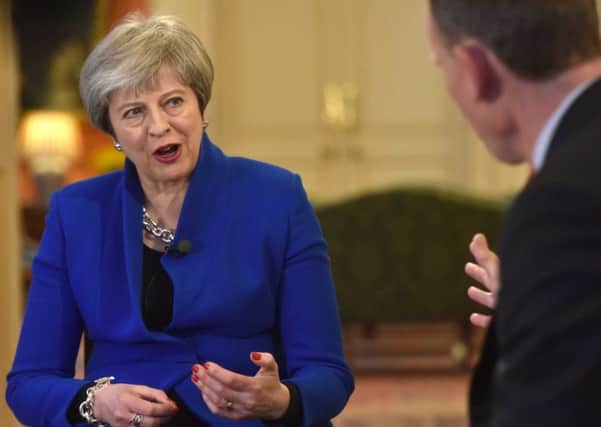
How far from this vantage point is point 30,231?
832 cm

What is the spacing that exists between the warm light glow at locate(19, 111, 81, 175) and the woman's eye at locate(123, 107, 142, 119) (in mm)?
7108

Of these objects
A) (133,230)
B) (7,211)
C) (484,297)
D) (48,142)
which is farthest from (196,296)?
(48,142)

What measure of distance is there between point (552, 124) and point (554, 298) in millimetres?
225

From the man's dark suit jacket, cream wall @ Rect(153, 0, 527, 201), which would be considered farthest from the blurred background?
the man's dark suit jacket

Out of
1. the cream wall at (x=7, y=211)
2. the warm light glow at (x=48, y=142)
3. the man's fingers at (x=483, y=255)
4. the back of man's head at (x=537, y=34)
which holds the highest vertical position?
the back of man's head at (x=537, y=34)

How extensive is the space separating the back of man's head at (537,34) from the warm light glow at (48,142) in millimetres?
A: 8180

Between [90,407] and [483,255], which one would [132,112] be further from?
[483,255]

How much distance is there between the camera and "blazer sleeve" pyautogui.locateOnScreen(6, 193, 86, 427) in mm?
2211

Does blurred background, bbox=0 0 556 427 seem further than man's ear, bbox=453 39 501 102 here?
Yes

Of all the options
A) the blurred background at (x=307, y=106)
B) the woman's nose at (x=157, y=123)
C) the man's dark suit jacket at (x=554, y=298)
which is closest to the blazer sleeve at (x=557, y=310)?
the man's dark suit jacket at (x=554, y=298)

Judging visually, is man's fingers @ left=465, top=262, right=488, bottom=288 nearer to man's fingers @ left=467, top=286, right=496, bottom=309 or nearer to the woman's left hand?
man's fingers @ left=467, top=286, right=496, bottom=309

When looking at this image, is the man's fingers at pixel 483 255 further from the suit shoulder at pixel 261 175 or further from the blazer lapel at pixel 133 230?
the blazer lapel at pixel 133 230

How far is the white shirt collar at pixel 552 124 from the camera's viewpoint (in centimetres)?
122

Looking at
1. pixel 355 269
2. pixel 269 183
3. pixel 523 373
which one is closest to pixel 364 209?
pixel 355 269
